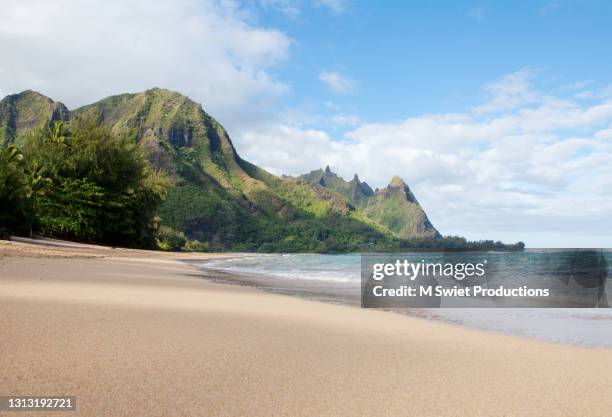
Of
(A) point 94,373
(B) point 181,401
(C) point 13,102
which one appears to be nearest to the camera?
(B) point 181,401

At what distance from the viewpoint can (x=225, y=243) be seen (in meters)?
157

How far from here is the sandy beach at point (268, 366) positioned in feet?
9.93

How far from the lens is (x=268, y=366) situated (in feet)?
12.9

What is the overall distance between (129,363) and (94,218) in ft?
123

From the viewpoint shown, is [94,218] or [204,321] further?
[94,218]

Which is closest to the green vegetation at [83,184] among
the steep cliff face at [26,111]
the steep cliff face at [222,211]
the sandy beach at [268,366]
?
the sandy beach at [268,366]

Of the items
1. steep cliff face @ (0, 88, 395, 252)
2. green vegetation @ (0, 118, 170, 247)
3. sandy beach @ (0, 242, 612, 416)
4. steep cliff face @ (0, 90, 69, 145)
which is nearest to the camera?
sandy beach @ (0, 242, 612, 416)

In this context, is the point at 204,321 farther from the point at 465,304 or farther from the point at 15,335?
the point at 465,304

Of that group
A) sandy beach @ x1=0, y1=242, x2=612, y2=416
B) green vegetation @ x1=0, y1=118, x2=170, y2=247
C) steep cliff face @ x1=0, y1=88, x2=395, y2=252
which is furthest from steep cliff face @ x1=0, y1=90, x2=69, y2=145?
sandy beach @ x1=0, y1=242, x2=612, y2=416

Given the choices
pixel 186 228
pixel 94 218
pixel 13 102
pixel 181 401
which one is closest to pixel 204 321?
pixel 181 401

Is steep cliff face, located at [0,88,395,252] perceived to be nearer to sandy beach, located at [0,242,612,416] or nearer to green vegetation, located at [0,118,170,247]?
green vegetation, located at [0,118,170,247]

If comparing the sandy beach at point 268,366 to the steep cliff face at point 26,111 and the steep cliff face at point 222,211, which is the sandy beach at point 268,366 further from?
the steep cliff face at point 26,111

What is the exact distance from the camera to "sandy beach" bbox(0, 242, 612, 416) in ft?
9.93

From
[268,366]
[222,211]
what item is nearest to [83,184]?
[268,366]
